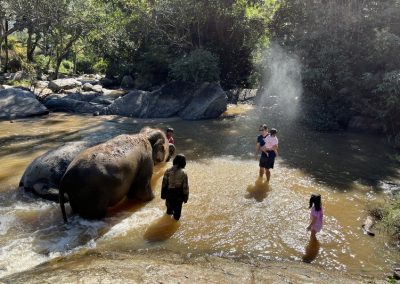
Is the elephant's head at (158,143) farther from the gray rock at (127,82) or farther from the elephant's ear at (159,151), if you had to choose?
the gray rock at (127,82)

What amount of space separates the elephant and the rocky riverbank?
1.25 m

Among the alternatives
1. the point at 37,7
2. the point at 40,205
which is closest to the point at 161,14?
the point at 37,7

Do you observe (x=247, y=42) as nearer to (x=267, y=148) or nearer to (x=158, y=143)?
(x=158, y=143)

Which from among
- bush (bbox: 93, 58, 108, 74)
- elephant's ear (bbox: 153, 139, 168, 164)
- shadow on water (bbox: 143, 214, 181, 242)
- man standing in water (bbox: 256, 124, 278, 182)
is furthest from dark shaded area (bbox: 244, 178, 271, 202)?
bush (bbox: 93, 58, 108, 74)

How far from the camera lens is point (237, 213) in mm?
9000

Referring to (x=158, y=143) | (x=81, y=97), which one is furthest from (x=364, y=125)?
(x=81, y=97)

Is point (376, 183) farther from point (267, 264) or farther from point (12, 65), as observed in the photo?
point (12, 65)

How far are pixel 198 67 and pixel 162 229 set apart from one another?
52.4 feet

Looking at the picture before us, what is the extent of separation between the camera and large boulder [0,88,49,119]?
67.3 ft

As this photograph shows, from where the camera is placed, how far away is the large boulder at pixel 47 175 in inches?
371

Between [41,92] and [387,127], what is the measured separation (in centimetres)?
2113

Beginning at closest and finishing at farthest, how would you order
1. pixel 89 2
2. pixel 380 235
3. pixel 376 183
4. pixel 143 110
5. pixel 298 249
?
pixel 298 249 < pixel 380 235 < pixel 376 183 < pixel 143 110 < pixel 89 2

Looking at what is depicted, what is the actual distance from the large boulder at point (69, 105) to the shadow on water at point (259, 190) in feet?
46.8

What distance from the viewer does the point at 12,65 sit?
109 feet
